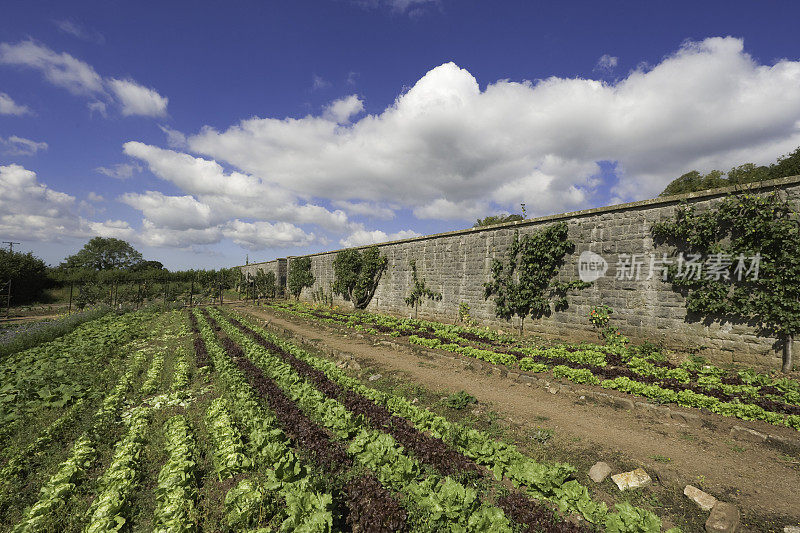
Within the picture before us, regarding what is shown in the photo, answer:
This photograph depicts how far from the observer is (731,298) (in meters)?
7.33

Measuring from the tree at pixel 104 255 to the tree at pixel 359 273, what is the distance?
73.5 metres

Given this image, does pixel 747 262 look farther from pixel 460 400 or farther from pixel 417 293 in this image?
pixel 417 293

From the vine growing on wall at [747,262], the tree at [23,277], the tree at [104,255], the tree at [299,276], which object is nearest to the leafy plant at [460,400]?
the vine growing on wall at [747,262]

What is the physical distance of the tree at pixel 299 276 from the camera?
92.7 ft

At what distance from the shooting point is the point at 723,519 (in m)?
2.92

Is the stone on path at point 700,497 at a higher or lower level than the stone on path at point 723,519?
lower

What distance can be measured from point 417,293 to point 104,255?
9056 cm

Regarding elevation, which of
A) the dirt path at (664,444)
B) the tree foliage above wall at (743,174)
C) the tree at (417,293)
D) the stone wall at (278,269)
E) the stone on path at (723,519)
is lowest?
the dirt path at (664,444)

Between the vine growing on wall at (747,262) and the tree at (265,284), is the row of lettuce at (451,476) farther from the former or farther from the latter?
the tree at (265,284)

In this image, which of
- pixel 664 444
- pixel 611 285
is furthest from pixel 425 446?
pixel 611 285

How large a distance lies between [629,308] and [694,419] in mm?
4639

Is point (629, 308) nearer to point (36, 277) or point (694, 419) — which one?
point (694, 419)

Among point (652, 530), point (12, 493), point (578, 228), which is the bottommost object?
point (12, 493)

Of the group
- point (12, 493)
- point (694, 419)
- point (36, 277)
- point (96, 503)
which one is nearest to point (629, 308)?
point (694, 419)
